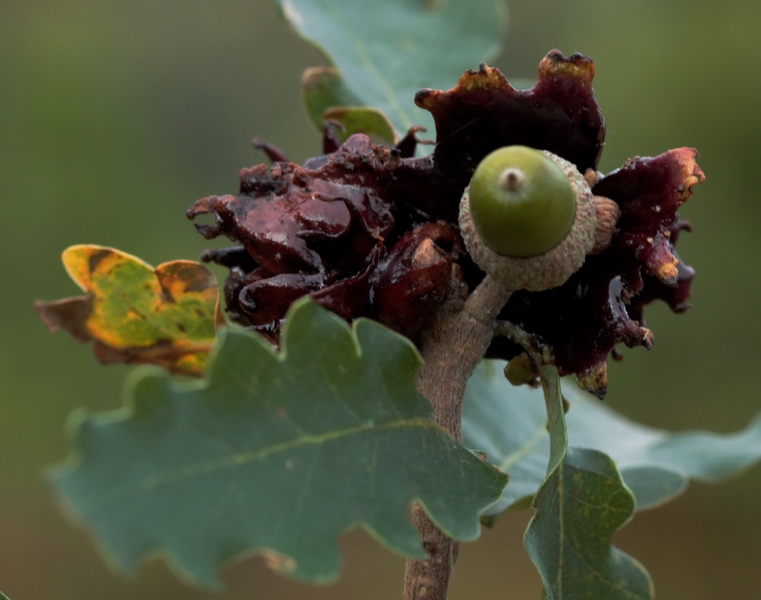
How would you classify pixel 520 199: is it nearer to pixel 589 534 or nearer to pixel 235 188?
pixel 589 534

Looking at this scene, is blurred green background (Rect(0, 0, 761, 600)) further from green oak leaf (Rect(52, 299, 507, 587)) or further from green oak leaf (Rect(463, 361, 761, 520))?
green oak leaf (Rect(52, 299, 507, 587))

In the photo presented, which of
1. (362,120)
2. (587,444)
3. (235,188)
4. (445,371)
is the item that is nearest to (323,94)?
(362,120)

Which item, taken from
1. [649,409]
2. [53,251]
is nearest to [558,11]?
[649,409]

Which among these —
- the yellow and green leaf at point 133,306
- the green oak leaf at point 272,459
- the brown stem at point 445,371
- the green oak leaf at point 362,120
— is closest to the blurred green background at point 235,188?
the green oak leaf at point 362,120

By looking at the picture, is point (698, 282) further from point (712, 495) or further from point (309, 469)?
point (309, 469)

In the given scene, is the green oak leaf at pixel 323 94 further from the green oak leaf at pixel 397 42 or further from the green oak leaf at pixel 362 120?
the green oak leaf at pixel 362 120

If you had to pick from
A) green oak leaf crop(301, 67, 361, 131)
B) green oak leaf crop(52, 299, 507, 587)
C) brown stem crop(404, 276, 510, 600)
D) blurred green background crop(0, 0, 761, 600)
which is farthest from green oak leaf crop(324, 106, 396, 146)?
blurred green background crop(0, 0, 761, 600)
